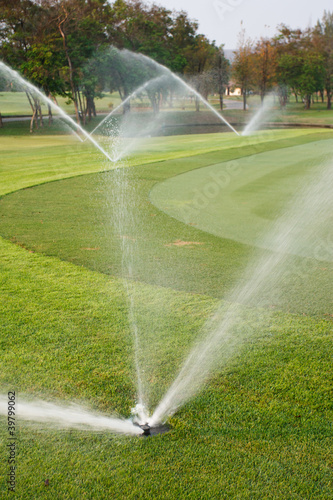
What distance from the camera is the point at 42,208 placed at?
9680 millimetres

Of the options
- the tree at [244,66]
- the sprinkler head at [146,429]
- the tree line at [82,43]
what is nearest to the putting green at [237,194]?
the sprinkler head at [146,429]

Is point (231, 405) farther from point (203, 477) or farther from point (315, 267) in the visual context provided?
point (315, 267)

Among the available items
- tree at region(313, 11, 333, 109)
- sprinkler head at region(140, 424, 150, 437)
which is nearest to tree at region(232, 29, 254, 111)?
tree at region(313, 11, 333, 109)

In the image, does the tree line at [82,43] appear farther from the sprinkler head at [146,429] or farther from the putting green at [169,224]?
the sprinkler head at [146,429]

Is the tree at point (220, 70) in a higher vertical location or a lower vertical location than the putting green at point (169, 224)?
higher

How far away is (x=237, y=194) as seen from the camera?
10812 millimetres

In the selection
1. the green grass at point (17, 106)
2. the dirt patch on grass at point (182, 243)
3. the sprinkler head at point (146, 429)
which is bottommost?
the sprinkler head at point (146, 429)

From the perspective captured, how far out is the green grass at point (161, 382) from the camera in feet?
8.36

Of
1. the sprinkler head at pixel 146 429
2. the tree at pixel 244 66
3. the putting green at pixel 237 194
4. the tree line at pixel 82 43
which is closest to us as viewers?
the sprinkler head at pixel 146 429

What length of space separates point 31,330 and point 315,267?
148 inches

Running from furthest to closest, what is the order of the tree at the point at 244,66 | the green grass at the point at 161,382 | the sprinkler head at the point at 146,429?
the tree at the point at 244,66, the sprinkler head at the point at 146,429, the green grass at the point at 161,382

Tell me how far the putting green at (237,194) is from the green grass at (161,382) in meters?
1.16

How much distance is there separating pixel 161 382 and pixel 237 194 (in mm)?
7914

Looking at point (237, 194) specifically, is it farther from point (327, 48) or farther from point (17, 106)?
point (327, 48)
